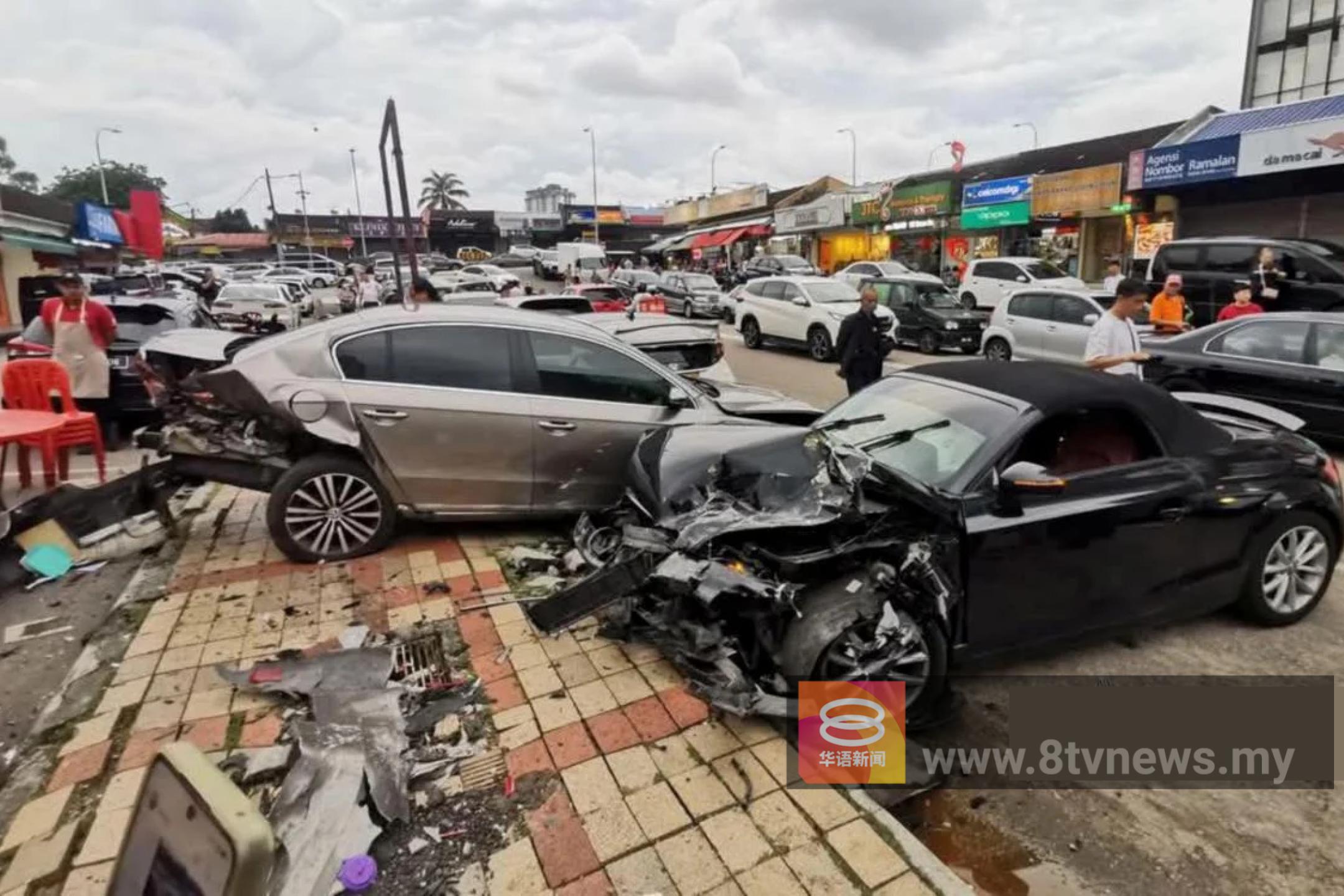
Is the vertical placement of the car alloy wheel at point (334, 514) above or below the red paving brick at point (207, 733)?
above

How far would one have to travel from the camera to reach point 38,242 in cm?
2394

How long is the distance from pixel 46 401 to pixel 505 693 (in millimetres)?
5766

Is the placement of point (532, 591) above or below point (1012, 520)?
below

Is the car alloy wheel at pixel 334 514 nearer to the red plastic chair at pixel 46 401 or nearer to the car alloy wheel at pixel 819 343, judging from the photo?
the red plastic chair at pixel 46 401

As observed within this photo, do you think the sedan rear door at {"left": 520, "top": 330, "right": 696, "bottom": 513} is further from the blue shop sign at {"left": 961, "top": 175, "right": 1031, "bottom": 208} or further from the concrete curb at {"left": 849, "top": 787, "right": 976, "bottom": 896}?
the blue shop sign at {"left": 961, "top": 175, "right": 1031, "bottom": 208}

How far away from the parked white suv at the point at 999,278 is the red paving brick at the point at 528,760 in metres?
18.3

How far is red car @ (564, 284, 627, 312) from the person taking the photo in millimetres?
16688

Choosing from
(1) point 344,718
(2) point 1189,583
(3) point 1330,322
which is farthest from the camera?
(3) point 1330,322

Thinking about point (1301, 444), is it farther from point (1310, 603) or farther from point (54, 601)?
point (54, 601)

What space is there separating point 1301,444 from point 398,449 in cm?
525

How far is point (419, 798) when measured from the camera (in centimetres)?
268

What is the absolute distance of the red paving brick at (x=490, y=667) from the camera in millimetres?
3451

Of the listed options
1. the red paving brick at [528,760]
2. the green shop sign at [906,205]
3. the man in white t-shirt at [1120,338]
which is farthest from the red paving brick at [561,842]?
the green shop sign at [906,205]

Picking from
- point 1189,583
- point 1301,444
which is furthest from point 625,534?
point 1301,444
